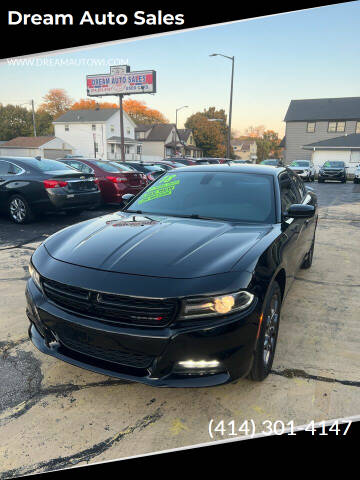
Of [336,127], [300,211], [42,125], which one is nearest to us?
[300,211]

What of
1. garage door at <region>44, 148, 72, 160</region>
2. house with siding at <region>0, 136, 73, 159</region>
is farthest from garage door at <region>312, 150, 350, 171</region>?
house with siding at <region>0, 136, 73, 159</region>

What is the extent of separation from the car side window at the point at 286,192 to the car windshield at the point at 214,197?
0.15 m

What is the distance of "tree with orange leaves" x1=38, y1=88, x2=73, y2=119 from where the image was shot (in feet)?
257

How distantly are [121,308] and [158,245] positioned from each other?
0.63 meters

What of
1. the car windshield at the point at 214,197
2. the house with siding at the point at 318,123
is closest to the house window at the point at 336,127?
the house with siding at the point at 318,123

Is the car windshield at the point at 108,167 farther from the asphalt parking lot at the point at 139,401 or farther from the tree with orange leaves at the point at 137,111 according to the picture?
the tree with orange leaves at the point at 137,111

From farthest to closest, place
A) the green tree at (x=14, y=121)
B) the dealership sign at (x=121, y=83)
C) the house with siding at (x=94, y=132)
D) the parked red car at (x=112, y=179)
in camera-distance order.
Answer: the green tree at (x=14, y=121)
the house with siding at (x=94, y=132)
the dealership sign at (x=121, y=83)
the parked red car at (x=112, y=179)

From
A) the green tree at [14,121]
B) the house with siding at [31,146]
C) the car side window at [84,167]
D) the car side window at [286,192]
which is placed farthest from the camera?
the green tree at [14,121]

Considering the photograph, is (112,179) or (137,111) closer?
(112,179)

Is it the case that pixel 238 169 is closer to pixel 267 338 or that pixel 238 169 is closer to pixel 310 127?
pixel 267 338

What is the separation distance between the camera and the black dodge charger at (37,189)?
8.02 meters

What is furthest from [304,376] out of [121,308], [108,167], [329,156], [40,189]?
[329,156]

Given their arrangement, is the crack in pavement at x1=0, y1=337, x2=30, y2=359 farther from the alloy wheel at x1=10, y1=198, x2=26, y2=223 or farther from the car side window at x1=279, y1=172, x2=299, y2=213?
the alloy wheel at x1=10, y1=198, x2=26, y2=223

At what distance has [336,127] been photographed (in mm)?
43375
